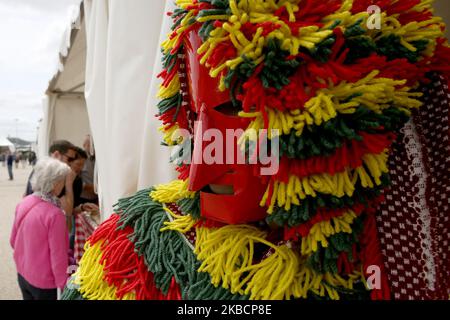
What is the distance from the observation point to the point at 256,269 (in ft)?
1.69

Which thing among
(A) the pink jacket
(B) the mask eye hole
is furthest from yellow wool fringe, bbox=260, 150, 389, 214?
(A) the pink jacket

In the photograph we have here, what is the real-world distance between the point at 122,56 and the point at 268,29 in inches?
26.3

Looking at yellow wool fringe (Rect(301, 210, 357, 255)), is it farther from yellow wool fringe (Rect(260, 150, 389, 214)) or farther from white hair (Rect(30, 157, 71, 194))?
white hair (Rect(30, 157, 71, 194))

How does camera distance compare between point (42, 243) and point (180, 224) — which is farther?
point (42, 243)

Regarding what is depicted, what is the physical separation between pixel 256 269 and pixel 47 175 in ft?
4.42

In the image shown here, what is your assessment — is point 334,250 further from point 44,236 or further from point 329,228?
point 44,236

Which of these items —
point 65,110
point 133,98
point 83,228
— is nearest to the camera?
point 133,98

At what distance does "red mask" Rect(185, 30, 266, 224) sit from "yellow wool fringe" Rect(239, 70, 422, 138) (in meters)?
0.06

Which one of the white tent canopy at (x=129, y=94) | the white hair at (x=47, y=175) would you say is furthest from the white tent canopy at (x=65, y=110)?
the white tent canopy at (x=129, y=94)

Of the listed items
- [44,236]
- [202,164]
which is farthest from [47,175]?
[202,164]

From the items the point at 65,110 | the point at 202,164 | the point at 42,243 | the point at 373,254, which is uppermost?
the point at 65,110

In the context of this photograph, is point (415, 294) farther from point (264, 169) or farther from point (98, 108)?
point (98, 108)
